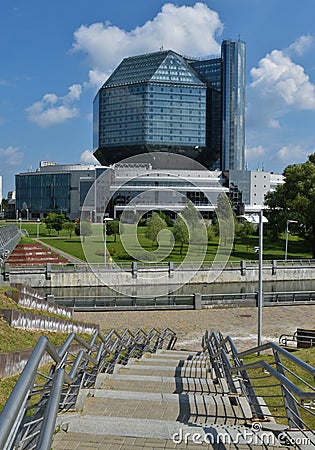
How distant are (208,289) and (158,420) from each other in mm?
35557

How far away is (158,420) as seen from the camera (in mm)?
4723

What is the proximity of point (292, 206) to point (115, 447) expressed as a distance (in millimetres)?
46995

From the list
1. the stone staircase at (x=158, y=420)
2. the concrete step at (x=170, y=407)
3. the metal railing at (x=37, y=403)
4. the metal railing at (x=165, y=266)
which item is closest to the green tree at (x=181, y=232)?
the metal railing at (x=165, y=266)

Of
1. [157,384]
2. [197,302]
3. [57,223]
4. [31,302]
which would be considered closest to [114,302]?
[197,302]

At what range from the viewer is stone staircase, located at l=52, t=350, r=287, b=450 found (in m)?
4.18

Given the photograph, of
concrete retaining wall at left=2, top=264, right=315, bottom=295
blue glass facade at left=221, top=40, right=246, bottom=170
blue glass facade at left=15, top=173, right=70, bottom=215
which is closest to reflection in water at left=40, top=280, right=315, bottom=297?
concrete retaining wall at left=2, top=264, right=315, bottom=295

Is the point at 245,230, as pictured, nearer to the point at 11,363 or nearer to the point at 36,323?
the point at 36,323

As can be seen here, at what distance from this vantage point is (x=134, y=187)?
9981 cm

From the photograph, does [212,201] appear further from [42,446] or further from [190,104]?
[42,446]

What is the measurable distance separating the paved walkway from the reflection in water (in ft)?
37.0

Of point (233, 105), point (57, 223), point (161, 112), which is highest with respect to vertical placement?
point (233, 105)

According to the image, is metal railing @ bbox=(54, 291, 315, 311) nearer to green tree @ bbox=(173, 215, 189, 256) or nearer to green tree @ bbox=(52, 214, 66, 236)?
green tree @ bbox=(173, 215, 189, 256)

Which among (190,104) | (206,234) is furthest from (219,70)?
(206,234)

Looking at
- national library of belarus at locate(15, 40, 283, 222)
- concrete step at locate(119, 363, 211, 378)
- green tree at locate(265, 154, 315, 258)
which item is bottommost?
concrete step at locate(119, 363, 211, 378)
